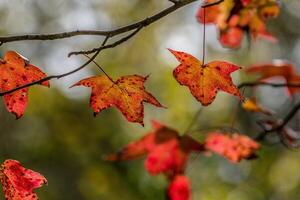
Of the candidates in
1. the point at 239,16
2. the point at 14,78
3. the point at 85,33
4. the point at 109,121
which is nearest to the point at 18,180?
the point at 14,78

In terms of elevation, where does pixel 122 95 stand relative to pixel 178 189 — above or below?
above

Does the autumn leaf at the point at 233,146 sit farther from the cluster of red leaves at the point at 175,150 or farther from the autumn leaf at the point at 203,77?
the autumn leaf at the point at 203,77

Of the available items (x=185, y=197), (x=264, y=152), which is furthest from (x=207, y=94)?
(x=264, y=152)

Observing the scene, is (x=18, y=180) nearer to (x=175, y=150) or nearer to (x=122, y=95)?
(x=122, y=95)

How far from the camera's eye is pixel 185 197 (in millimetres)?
1925

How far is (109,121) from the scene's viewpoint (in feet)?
19.0

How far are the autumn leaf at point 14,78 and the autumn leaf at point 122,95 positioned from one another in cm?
11

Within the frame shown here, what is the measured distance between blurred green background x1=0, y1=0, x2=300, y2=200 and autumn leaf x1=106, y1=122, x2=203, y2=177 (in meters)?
2.74

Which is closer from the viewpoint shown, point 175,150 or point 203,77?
point 203,77

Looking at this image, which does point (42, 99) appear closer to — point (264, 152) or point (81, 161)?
point (81, 161)

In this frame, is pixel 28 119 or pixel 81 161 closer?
pixel 81 161

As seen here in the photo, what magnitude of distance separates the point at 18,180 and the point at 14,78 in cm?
20

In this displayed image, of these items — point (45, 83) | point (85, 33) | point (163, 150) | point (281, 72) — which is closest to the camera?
point (85, 33)

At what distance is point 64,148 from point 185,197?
12.2 ft
